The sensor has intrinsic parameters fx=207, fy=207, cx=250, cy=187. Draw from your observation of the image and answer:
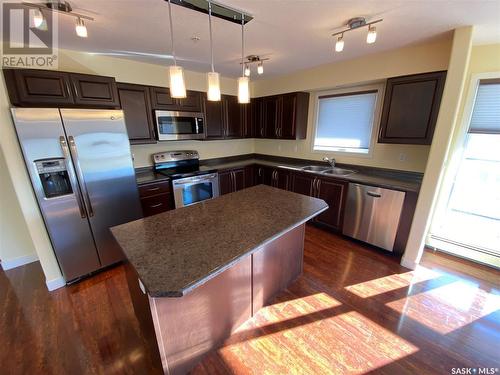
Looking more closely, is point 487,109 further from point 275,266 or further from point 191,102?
point 191,102

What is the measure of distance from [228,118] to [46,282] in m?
3.37

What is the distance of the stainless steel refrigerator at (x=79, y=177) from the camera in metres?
1.90

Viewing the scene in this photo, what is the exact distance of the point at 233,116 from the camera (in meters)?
3.99

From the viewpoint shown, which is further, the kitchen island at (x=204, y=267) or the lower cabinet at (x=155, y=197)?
the lower cabinet at (x=155, y=197)

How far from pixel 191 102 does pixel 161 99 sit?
48 centimetres

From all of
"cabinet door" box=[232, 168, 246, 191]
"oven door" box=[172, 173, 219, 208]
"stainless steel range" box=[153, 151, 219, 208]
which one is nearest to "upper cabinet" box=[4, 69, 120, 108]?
"stainless steel range" box=[153, 151, 219, 208]

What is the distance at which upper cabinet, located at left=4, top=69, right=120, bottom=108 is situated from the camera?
1.87 m

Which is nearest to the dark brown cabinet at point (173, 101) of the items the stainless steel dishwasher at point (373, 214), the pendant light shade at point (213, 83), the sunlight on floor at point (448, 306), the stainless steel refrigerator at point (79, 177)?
the stainless steel refrigerator at point (79, 177)

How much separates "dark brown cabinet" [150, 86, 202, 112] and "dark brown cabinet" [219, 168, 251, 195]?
1204 mm

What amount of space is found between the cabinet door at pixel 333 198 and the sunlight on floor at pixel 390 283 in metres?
0.96

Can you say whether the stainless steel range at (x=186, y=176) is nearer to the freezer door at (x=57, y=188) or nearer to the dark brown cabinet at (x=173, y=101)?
the dark brown cabinet at (x=173, y=101)

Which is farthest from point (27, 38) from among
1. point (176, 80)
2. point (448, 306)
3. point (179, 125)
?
point (448, 306)

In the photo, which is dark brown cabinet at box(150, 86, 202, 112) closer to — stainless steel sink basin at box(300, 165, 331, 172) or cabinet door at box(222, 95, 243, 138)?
cabinet door at box(222, 95, 243, 138)

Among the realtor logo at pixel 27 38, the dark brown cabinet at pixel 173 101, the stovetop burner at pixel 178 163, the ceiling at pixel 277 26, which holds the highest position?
the ceiling at pixel 277 26
